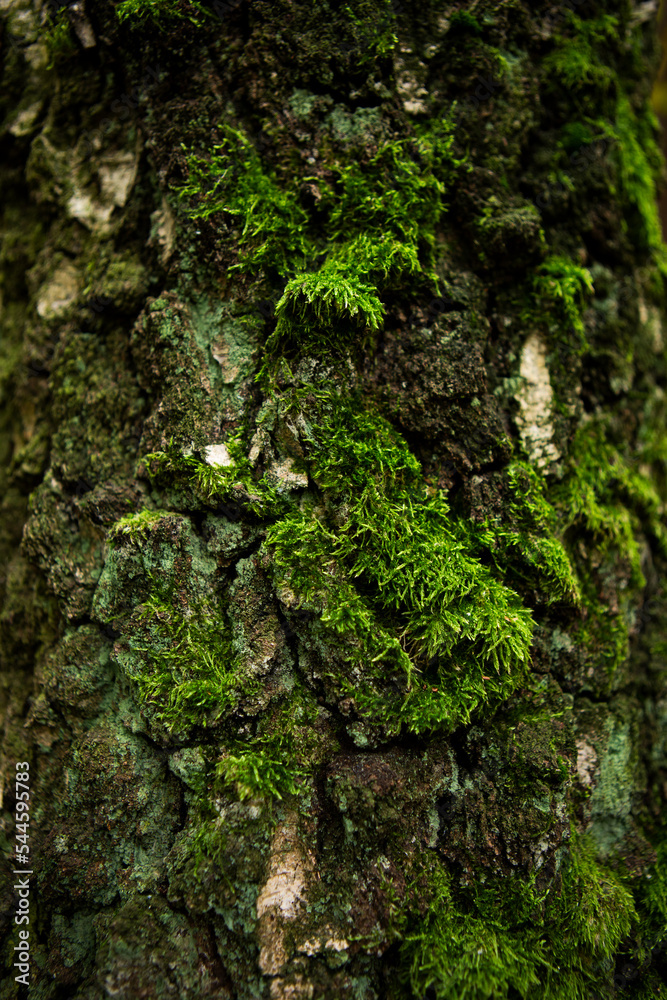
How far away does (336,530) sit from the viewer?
61.8 inches

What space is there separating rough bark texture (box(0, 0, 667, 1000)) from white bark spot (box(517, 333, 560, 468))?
0.04 feet

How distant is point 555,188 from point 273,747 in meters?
2.21

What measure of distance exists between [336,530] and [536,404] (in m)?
0.88

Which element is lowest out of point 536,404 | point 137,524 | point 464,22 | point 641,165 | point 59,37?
point 137,524

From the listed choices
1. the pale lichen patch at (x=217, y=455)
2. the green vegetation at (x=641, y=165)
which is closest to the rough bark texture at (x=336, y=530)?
the pale lichen patch at (x=217, y=455)

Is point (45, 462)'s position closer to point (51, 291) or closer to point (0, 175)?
point (51, 291)

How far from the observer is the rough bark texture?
1.46 metres

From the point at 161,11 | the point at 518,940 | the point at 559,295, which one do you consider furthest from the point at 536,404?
the point at 161,11

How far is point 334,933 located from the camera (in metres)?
1.37

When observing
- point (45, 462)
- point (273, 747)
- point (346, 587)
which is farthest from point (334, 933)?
point (45, 462)

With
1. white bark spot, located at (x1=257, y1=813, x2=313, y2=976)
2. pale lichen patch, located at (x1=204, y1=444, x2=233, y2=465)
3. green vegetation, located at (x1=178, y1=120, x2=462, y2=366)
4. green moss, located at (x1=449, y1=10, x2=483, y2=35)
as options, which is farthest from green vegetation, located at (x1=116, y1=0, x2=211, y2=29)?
white bark spot, located at (x1=257, y1=813, x2=313, y2=976)

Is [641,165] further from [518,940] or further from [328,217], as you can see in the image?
[518,940]

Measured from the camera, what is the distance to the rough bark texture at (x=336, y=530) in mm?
1455

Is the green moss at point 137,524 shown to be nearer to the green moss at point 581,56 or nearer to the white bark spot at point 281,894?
the white bark spot at point 281,894
